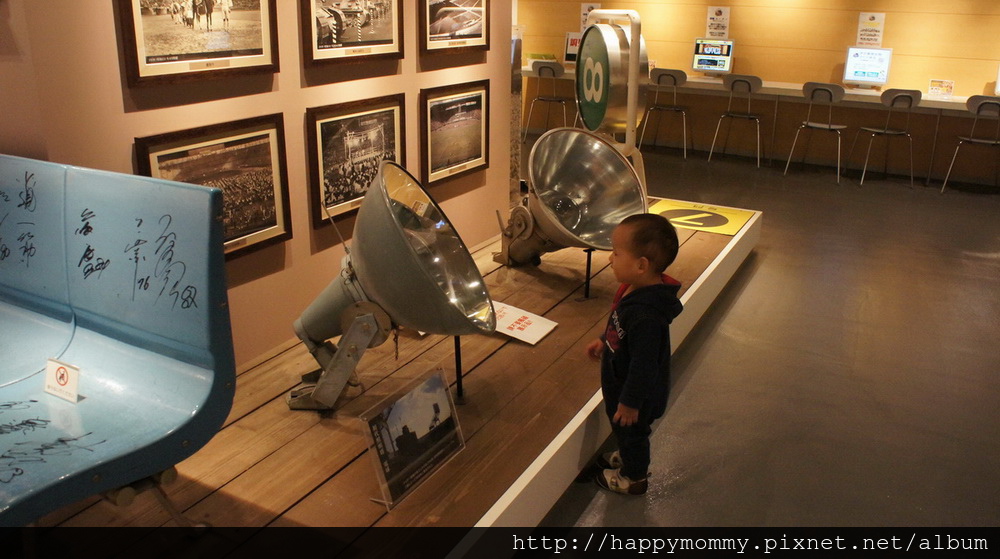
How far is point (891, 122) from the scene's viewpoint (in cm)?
753

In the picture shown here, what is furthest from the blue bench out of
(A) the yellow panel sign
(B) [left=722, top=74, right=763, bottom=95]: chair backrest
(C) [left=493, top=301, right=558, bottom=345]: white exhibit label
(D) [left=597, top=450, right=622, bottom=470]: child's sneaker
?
(B) [left=722, top=74, right=763, bottom=95]: chair backrest

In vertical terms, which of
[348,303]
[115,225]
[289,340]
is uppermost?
[115,225]

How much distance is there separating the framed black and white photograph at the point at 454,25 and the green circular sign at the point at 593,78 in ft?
1.94

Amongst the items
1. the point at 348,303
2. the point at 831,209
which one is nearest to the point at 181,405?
the point at 348,303

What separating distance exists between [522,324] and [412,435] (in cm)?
→ 114

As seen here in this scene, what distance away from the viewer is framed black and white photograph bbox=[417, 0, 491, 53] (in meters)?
3.50

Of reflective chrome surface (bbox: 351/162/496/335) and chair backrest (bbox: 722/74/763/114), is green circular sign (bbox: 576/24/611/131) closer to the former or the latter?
reflective chrome surface (bbox: 351/162/496/335)

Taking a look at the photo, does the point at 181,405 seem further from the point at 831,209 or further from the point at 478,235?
the point at 831,209

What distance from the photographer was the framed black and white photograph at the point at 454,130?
365 centimetres

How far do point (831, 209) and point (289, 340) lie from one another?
4.63m

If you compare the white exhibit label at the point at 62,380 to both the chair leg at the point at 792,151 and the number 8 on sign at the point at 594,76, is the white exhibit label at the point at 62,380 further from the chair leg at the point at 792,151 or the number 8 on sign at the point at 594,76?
the chair leg at the point at 792,151
